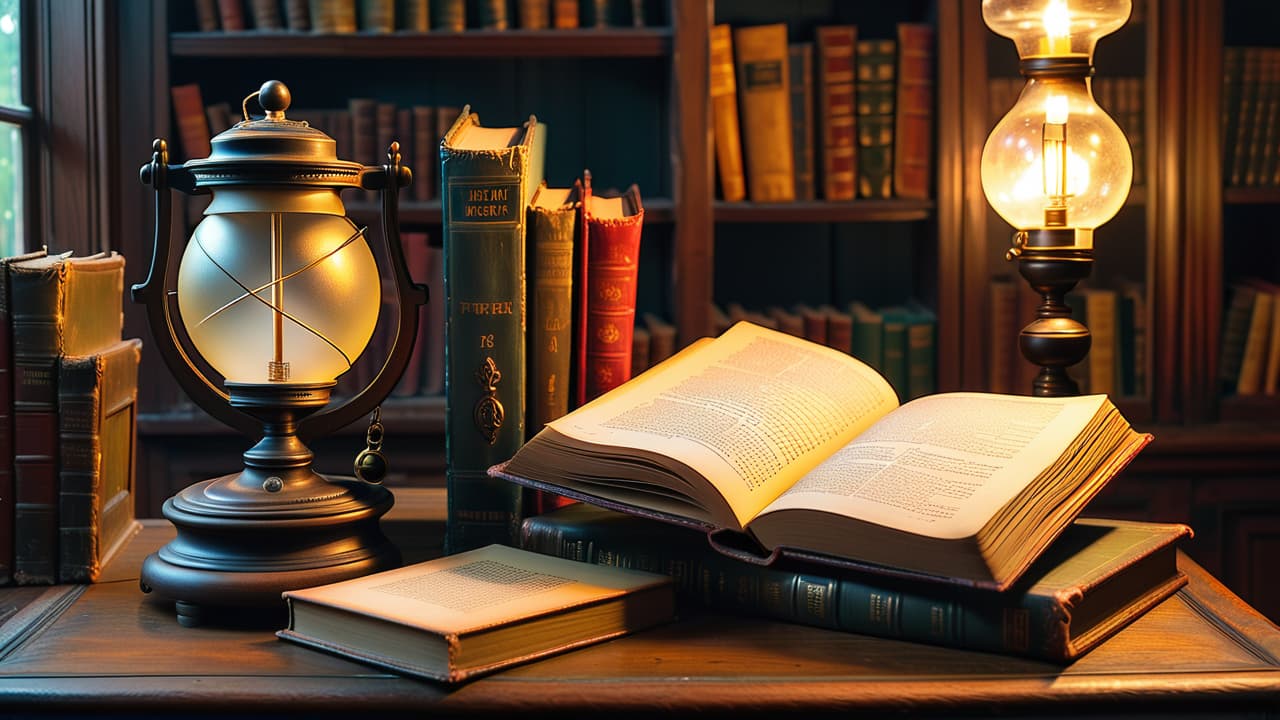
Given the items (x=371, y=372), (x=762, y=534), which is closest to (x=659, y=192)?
(x=371, y=372)

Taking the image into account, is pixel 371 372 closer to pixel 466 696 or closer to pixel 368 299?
pixel 368 299

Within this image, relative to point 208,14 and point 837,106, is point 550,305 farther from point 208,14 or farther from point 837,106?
point 208,14

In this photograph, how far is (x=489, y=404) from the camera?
1083 mm

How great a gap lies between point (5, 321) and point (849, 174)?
5.36 feet

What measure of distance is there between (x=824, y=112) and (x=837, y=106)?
0.08ft

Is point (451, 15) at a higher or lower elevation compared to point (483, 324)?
higher

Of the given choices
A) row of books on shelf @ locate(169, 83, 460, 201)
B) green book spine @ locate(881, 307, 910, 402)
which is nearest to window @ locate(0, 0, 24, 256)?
row of books on shelf @ locate(169, 83, 460, 201)

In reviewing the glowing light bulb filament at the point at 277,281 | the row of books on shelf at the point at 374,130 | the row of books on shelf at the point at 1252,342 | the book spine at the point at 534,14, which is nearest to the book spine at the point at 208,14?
the row of books on shelf at the point at 374,130

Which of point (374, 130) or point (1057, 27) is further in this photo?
point (374, 130)

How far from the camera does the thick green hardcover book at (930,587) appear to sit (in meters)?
0.84

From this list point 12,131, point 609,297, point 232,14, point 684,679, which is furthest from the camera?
point 232,14

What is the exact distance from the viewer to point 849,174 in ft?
7.74

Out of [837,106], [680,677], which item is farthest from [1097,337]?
[680,677]

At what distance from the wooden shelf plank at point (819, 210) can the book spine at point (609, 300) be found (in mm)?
1220
